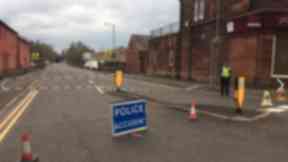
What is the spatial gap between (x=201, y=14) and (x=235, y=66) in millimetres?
7403

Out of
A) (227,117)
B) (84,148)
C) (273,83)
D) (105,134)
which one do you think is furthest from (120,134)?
(273,83)

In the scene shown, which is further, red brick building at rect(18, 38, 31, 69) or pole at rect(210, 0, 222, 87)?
red brick building at rect(18, 38, 31, 69)

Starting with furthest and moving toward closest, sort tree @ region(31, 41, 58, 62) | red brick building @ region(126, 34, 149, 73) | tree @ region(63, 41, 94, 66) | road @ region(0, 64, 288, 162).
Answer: tree @ region(63, 41, 94, 66)
tree @ region(31, 41, 58, 62)
red brick building @ region(126, 34, 149, 73)
road @ region(0, 64, 288, 162)

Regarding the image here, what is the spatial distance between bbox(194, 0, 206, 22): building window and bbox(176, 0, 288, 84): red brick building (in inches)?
3.5

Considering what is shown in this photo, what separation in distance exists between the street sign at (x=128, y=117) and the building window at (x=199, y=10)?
18780 millimetres

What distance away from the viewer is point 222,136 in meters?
6.48

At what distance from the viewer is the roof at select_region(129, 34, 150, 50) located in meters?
48.9

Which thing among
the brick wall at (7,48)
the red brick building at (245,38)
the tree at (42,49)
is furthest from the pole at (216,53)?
the tree at (42,49)

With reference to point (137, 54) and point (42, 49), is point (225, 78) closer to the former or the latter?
point (137, 54)

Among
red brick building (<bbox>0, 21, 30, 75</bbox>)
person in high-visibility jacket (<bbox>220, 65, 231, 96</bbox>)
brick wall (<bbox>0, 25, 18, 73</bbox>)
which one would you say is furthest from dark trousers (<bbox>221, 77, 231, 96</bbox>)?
brick wall (<bbox>0, 25, 18, 73</bbox>)

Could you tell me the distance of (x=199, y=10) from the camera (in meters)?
24.2

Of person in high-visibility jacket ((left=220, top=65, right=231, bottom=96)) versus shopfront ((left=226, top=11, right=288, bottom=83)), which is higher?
shopfront ((left=226, top=11, right=288, bottom=83))

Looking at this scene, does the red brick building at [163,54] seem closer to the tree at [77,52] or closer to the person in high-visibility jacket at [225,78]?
the person in high-visibility jacket at [225,78]

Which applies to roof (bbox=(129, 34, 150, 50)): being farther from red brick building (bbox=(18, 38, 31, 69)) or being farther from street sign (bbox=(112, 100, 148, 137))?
street sign (bbox=(112, 100, 148, 137))
